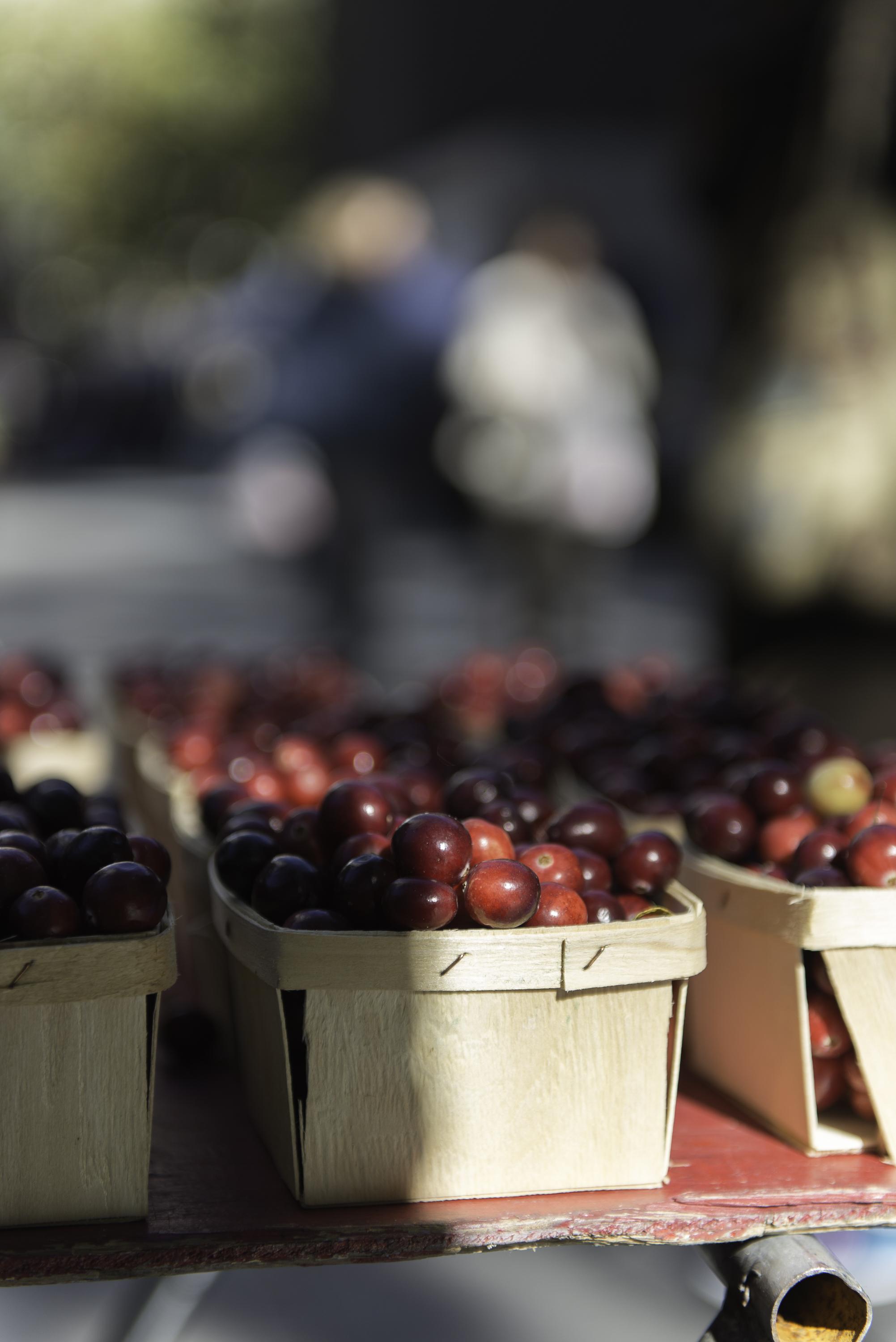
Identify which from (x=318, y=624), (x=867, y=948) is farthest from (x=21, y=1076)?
(x=318, y=624)

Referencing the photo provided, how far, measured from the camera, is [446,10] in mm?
10875

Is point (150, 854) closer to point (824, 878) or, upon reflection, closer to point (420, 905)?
point (420, 905)

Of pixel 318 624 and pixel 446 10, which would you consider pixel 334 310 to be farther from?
pixel 446 10

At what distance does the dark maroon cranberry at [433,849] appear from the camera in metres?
1.49

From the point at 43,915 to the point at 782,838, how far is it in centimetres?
85

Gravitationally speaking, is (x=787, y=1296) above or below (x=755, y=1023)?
below

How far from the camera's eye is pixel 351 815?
1687mm

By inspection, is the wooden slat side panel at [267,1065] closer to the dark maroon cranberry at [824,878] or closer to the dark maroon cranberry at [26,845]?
the dark maroon cranberry at [26,845]

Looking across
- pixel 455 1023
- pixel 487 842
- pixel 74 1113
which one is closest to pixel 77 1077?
pixel 74 1113

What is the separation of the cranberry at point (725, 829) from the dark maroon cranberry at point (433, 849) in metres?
0.38

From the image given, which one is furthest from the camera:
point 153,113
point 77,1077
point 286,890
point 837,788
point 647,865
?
point 153,113

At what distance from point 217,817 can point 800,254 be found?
2.81 m

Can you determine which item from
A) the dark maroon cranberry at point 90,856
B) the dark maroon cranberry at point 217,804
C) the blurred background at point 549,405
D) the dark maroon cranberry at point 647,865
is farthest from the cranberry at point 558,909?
the blurred background at point 549,405

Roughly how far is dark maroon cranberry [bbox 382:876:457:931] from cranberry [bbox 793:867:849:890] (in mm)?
408
